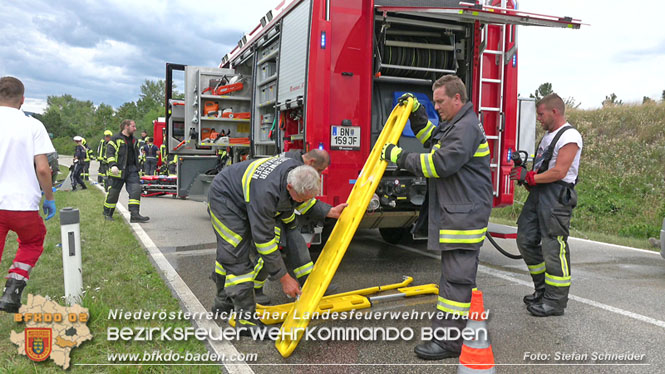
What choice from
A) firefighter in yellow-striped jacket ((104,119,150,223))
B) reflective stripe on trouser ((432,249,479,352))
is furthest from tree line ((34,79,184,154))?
reflective stripe on trouser ((432,249,479,352))

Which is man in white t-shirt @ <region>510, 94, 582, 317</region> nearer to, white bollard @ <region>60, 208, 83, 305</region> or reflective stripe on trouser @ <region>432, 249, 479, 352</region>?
reflective stripe on trouser @ <region>432, 249, 479, 352</region>

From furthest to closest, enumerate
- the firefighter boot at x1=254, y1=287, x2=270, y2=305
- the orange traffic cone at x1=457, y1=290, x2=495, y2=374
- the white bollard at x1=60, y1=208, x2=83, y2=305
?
the firefighter boot at x1=254, y1=287, x2=270, y2=305, the white bollard at x1=60, y1=208, x2=83, y2=305, the orange traffic cone at x1=457, y1=290, x2=495, y2=374

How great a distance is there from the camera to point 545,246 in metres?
3.89

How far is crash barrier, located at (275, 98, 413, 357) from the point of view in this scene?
307cm

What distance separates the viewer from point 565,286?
3.80 m

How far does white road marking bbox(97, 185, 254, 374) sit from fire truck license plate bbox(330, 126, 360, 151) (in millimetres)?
2011

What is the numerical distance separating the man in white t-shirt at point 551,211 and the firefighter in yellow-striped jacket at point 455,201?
98 cm

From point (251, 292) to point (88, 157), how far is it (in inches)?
557

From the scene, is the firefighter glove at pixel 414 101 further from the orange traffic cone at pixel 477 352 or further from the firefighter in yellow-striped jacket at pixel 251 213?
the orange traffic cone at pixel 477 352

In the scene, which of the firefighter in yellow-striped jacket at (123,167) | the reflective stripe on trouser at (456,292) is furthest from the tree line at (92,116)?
the reflective stripe on trouser at (456,292)

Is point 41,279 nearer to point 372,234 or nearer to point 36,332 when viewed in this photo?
point 36,332

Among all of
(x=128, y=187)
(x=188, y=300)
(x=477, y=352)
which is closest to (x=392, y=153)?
(x=477, y=352)

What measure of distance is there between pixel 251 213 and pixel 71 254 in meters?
1.74

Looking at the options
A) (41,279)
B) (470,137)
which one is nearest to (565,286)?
(470,137)
